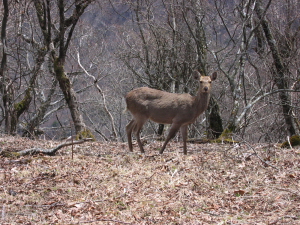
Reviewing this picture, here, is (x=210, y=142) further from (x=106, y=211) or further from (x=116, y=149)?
(x=106, y=211)

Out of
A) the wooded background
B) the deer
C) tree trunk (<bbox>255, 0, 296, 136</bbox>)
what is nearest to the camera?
the deer

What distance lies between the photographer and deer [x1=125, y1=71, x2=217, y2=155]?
367 inches

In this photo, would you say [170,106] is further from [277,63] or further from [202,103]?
[277,63]

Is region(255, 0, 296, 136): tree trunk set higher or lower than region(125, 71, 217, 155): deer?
higher

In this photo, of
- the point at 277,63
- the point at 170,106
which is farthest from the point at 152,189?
the point at 277,63

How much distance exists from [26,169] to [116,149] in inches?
126

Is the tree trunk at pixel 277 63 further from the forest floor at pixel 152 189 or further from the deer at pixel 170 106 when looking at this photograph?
the forest floor at pixel 152 189

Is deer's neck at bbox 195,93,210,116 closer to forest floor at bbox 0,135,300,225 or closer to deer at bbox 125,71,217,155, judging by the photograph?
deer at bbox 125,71,217,155

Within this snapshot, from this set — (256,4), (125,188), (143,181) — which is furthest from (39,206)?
(256,4)

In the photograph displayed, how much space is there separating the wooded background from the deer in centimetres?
208

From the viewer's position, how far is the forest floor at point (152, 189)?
473 centimetres

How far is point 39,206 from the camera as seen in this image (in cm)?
502

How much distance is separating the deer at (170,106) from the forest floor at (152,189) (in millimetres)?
1657

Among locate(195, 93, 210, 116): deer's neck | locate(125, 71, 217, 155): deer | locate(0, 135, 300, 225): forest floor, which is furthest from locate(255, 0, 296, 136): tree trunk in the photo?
locate(0, 135, 300, 225): forest floor
